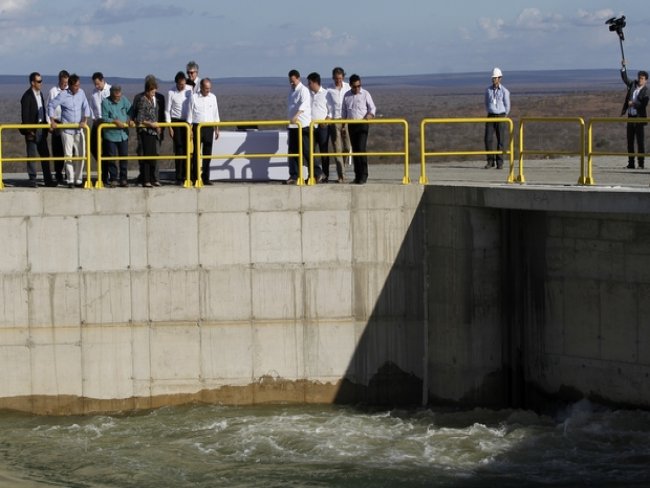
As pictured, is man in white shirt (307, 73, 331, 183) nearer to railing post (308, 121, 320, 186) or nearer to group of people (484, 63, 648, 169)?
railing post (308, 121, 320, 186)

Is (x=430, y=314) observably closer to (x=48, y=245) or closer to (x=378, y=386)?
(x=378, y=386)

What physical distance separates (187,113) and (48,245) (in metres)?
2.84

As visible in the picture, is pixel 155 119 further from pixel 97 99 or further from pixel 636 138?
pixel 636 138

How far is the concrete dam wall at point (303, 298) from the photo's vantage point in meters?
18.4

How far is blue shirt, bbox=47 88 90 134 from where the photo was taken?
19.6 meters

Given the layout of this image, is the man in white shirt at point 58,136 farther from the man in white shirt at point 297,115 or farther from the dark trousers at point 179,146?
the man in white shirt at point 297,115

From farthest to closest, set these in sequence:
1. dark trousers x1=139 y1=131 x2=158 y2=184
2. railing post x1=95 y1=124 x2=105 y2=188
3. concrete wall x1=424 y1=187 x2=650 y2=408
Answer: dark trousers x1=139 y1=131 x2=158 y2=184 < railing post x1=95 y1=124 x2=105 y2=188 < concrete wall x1=424 y1=187 x2=650 y2=408

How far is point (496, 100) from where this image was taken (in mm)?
22062

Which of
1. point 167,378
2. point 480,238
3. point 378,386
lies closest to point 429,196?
point 480,238

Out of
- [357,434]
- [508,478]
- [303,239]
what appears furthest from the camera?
[303,239]

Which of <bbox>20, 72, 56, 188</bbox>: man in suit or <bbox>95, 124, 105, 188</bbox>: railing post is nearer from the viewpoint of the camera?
<bbox>95, 124, 105, 188</bbox>: railing post

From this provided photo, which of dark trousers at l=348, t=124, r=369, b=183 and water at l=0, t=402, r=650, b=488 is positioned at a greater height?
dark trousers at l=348, t=124, r=369, b=183

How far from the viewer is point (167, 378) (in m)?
18.8

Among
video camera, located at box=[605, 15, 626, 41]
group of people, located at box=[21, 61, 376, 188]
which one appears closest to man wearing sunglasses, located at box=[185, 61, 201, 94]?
group of people, located at box=[21, 61, 376, 188]
